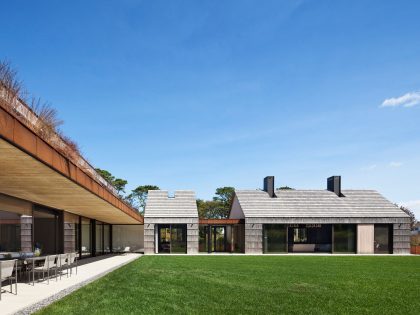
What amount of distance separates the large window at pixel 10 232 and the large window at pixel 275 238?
1870 cm

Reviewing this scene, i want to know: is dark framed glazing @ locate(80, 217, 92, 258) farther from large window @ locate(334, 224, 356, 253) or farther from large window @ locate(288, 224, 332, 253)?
large window @ locate(334, 224, 356, 253)

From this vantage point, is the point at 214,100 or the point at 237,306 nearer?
the point at 237,306

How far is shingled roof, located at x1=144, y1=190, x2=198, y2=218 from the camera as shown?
2942 cm

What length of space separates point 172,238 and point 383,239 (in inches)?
601

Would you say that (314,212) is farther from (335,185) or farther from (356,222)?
(335,185)

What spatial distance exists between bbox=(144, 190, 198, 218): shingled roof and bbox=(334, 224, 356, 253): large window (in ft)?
33.8

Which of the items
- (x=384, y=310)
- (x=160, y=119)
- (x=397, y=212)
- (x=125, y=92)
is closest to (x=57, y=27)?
(x=125, y=92)

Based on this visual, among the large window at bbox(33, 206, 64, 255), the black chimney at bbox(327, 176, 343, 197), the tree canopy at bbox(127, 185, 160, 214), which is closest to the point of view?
the large window at bbox(33, 206, 64, 255)

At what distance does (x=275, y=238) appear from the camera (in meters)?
29.5

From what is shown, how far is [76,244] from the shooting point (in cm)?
2231

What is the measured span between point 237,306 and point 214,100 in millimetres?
9634

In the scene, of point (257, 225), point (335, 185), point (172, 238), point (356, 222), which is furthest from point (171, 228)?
point (335, 185)

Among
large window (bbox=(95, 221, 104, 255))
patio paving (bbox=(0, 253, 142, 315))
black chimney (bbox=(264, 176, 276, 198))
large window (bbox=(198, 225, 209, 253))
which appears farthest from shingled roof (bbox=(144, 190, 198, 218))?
patio paving (bbox=(0, 253, 142, 315))

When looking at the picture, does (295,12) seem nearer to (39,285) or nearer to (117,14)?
(117,14)
